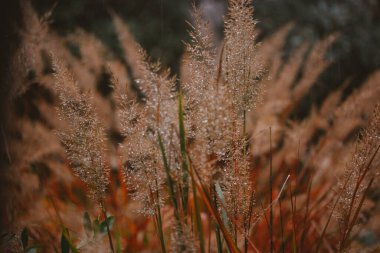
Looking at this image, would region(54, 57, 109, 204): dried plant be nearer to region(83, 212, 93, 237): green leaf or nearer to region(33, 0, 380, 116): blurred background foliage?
region(83, 212, 93, 237): green leaf

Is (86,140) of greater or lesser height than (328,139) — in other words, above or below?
below

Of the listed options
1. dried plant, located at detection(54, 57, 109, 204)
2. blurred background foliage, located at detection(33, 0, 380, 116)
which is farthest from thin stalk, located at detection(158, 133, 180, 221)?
blurred background foliage, located at detection(33, 0, 380, 116)

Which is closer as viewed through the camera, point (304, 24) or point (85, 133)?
point (85, 133)

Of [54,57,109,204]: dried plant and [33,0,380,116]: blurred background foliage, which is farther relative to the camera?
[33,0,380,116]: blurred background foliage

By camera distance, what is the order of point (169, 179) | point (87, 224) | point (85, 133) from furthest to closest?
point (87, 224) → point (85, 133) → point (169, 179)

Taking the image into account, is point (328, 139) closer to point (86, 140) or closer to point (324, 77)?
point (86, 140)

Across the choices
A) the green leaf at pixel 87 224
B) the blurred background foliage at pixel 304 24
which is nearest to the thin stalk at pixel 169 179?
the green leaf at pixel 87 224

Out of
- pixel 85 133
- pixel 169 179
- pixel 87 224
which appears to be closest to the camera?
pixel 169 179

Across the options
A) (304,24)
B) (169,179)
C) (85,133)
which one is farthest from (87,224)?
(304,24)

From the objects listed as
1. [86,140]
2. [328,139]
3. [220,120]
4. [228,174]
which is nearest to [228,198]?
[228,174]

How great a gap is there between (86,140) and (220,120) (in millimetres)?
238

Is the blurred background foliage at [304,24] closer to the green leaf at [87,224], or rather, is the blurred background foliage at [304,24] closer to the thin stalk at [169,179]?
the green leaf at [87,224]

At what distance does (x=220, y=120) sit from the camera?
588mm

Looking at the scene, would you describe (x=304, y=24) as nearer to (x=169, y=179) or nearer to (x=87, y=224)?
(x=87, y=224)
